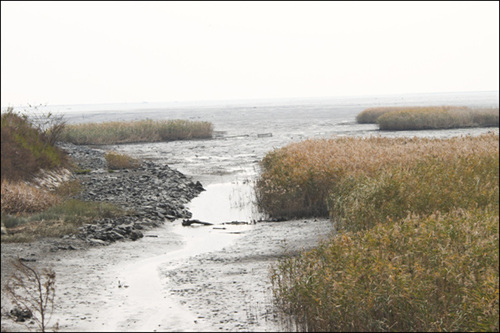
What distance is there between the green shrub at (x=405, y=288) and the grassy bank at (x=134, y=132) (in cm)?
4522

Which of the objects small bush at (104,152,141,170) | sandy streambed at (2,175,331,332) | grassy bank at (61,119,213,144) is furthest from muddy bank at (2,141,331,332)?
grassy bank at (61,119,213,144)

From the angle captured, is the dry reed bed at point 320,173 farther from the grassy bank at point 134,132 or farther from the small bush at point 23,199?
the grassy bank at point 134,132

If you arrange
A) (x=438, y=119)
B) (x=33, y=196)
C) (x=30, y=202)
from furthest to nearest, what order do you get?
(x=438, y=119) < (x=33, y=196) < (x=30, y=202)

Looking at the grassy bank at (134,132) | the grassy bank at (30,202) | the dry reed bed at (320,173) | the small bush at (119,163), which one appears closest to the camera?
the grassy bank at (30,202)

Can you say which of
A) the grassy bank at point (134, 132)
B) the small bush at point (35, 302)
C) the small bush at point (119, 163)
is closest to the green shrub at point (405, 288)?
the small bush at point (35, 302)

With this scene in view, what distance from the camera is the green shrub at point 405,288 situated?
8.00 metres

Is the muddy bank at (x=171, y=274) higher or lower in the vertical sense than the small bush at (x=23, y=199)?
lower

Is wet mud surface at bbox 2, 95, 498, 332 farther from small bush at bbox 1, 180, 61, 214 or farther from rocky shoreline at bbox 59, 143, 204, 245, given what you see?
small bush at bbox 1, 180, 61, 214

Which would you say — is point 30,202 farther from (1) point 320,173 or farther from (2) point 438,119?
(2) point 438,119

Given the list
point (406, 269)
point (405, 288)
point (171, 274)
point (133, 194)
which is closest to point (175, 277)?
point (171, 274)

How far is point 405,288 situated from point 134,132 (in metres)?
51.6

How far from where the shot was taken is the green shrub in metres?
8.00

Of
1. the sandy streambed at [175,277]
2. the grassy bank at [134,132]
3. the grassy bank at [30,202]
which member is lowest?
the sandy streambed at [175,277]

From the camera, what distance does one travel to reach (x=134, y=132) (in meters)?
57.2
